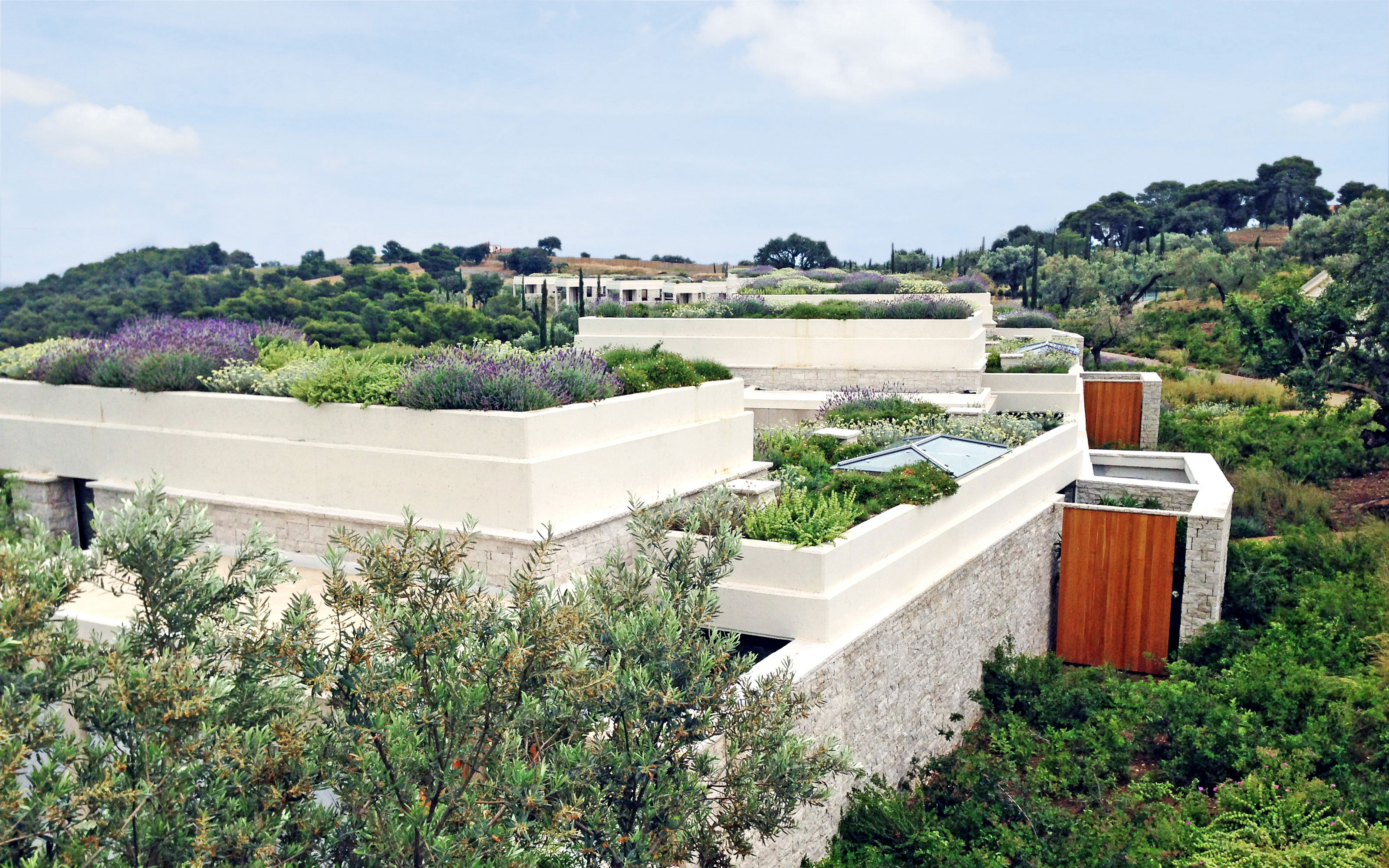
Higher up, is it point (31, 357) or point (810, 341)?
point (31, 357)

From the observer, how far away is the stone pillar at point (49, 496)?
979 cm

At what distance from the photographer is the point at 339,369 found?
8.68 meters

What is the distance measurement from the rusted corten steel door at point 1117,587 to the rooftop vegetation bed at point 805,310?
18.2 ft

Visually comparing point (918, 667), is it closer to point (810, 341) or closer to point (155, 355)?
point (155, 355)

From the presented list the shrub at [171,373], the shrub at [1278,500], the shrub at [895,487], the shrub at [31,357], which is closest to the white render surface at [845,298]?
the shrub at [1278,500]

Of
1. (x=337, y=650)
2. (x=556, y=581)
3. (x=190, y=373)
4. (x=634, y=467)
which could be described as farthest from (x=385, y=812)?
(x=190, y=373)

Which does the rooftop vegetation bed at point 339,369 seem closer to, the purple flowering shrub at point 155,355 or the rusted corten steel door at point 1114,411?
the purple flowering shrub at point 155,355

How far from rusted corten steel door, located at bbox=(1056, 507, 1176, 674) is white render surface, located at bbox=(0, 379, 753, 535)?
4965mm

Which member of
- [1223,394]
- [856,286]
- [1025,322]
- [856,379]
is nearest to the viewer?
[856,379]

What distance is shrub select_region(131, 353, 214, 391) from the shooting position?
9289 mm

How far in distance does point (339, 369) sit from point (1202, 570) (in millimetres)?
10450

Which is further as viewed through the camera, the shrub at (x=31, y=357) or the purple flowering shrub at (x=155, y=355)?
the shrub at (x=31, y=357)

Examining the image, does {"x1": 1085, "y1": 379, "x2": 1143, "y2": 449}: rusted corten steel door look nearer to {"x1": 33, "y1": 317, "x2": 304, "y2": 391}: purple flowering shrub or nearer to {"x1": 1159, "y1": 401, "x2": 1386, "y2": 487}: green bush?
{"x1": 1159, "y1": 401, "x2": 1386, "y2": 487}: green bush

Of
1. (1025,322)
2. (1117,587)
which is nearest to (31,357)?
(1117,587)
